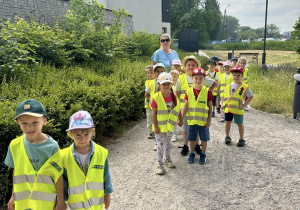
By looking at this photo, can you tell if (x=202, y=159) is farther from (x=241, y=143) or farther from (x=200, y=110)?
(x=241, y=143)

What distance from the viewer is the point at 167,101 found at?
419cm

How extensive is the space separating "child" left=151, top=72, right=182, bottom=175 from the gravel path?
440 millimetres

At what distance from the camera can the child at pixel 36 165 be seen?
2.17 meters

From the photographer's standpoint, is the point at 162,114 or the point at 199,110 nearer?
the point at 162,114

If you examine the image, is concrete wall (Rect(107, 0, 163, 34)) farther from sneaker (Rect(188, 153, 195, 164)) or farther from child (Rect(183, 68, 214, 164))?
sneaker (Rect(188, 153, 195, 164))

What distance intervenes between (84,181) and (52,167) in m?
0.29

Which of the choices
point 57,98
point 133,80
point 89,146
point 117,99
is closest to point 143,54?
point 133,80

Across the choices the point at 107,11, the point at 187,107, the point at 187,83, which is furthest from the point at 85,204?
the point at 107,11

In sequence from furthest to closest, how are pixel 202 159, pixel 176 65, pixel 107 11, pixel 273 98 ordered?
pixel 107 11, pixel 273 98, pixel 176 65, pixel 202 159

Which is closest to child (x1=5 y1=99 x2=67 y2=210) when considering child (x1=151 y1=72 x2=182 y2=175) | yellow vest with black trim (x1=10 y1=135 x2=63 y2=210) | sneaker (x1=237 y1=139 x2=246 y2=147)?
yellow vest with black trim (x1=10 y1=135 x2=63 y2=210)

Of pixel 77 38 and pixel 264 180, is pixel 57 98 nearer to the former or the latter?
pixel 264 180

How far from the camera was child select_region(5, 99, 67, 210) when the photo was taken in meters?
2.17

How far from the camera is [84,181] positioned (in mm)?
2244

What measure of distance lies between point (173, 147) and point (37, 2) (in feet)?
31.5
